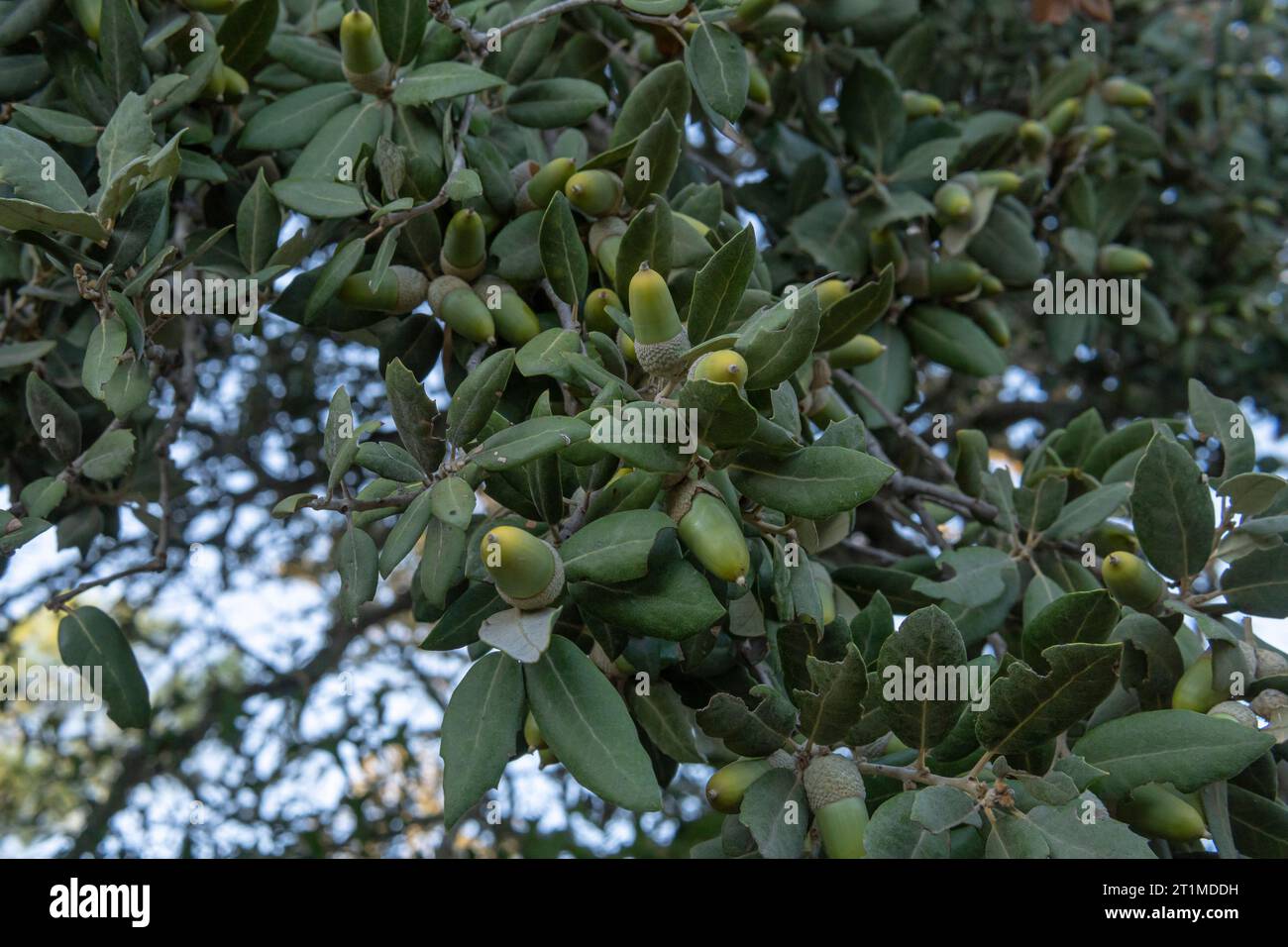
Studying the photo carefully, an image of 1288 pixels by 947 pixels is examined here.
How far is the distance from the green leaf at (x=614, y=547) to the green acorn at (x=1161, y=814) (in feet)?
2.18

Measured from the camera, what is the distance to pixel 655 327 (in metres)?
1.29

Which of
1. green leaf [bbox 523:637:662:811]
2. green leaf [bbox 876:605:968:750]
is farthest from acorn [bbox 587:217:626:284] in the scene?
green leaf [bbox 876:605:968:750]

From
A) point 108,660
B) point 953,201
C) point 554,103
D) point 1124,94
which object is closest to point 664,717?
point 108,660

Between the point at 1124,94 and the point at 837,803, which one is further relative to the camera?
the point at 1124,94

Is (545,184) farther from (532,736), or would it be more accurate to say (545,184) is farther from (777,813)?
(777,813)

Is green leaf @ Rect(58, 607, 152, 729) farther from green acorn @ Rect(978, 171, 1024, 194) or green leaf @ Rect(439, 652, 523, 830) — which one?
green acorn @ Rect(978, 171, 1024, 194)

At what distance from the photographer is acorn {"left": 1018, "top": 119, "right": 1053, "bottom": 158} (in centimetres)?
259

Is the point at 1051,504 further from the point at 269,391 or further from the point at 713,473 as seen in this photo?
the point at 269,391

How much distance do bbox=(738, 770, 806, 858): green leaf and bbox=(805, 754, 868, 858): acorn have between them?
0.02 m

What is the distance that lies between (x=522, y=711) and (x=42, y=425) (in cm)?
91

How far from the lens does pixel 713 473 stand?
135cm

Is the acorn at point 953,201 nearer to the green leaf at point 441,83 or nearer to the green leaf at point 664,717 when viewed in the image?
the green leaf at point 441,83

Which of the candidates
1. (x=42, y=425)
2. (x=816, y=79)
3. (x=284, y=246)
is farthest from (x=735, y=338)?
(x=816, y=79)

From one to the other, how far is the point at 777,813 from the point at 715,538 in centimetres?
33
